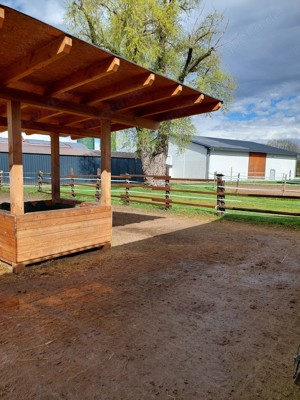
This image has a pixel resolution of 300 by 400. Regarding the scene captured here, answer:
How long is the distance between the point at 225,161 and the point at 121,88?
27.7 metres

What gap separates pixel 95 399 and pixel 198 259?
3.33 metres

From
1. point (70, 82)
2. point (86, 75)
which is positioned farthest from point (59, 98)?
point (86, 75)

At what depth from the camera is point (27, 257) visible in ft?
13.6

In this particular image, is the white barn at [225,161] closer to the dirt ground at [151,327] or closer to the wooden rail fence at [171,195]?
the wooden rail fence at [171,195]

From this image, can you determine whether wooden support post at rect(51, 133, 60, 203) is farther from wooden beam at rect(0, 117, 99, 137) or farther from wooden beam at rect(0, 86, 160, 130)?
wooden beam at rect(0, 86, 160, 130)

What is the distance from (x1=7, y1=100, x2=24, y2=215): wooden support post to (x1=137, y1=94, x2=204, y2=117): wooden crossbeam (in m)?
2.69

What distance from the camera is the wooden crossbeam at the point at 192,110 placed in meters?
5.61

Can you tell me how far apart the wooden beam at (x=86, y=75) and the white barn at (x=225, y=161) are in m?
24.3

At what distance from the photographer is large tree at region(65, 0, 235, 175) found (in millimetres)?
14414

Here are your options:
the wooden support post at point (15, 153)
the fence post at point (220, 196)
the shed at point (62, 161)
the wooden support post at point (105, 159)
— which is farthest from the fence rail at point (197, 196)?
the wooden support post at point (15, 153)

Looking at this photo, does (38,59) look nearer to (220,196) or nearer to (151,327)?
(151,327)

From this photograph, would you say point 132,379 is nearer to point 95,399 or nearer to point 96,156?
point 95,399

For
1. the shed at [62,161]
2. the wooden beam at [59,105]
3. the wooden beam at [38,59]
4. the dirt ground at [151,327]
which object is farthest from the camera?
the shed at [62,161]

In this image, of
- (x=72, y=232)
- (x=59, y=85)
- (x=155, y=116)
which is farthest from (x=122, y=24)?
(x=72, y=232)
